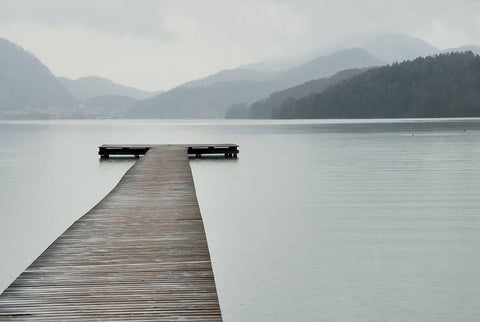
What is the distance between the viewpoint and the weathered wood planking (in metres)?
7.13

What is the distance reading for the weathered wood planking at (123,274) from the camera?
7.13 m

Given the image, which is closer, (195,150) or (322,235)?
(322,235)

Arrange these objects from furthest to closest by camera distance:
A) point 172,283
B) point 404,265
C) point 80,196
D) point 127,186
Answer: point 80,196, point 127,186, point 404,265, point 172,283

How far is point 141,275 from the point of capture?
871 cm

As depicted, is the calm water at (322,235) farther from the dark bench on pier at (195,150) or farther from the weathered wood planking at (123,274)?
the dark bench on pier at (195,150)

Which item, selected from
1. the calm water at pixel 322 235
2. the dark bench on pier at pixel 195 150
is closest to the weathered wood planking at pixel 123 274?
the calm water at pixel 322 235

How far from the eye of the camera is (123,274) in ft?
28.8

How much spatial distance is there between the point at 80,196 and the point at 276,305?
19385 mm

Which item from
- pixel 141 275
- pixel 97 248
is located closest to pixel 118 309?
pixel 141 275

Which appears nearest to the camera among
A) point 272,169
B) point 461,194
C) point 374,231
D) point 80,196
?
point 374,231

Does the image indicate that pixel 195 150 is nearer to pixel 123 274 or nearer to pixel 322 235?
pixel 322 235

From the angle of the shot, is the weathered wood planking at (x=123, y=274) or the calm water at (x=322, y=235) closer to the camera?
the weathered wood planking at (x=123, y=274)

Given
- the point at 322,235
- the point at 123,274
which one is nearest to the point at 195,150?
the point at 322,235

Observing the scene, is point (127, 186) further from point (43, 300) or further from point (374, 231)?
point (43, 300)
